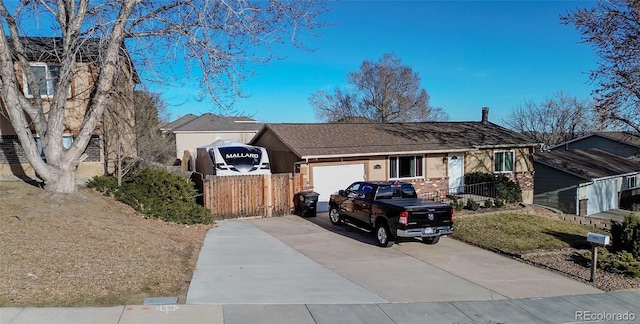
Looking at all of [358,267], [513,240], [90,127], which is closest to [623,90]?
[513,240]

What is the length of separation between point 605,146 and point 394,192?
115ft

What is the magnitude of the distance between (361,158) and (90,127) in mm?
11171

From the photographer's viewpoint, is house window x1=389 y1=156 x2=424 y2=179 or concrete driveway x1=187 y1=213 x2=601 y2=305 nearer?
concrete driveway x1=187 y1=213 x2=601 y2=305

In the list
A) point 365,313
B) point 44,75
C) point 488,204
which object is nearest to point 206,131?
point 44,75

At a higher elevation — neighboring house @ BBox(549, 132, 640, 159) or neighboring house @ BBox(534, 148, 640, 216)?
neighboring house @ BBox(549, 132, 640, 159)

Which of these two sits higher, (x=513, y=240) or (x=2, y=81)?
(x=2, y=81)

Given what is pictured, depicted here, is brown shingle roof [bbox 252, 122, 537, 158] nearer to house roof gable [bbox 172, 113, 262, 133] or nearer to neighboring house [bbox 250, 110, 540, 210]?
neighboring house [bbox 250, 110, 540, 210]

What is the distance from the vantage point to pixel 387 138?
2188 centimetres

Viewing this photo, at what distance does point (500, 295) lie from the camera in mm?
8109

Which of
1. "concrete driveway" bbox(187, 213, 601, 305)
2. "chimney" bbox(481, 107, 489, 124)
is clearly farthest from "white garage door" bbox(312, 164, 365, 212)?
"chimney" bbox(481, 107, 489, 124)

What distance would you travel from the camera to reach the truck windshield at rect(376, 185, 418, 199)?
1256 cm

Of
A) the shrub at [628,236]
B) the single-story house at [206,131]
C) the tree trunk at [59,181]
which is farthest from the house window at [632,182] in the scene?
→ the tree trunk at [59,181]

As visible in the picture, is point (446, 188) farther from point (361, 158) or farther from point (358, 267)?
point (358, 267)

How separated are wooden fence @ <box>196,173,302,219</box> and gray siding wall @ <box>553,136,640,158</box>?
31.4m
